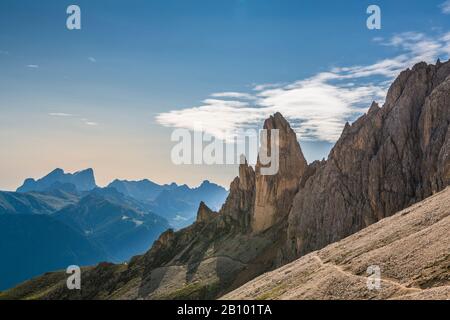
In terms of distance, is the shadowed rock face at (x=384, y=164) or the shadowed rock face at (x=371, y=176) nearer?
the shadowed rock face at (x=384, y=164)

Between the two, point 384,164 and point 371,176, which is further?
point 371,176

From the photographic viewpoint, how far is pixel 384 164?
5384 inches

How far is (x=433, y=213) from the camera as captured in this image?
7900 centimetres

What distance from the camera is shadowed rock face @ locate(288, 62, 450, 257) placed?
125m

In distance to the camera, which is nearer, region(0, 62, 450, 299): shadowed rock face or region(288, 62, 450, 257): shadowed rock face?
region(288, 62, 450, 257): shadowed rock face

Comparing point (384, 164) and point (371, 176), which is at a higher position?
point (384, 164)

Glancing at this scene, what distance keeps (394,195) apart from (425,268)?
252ft

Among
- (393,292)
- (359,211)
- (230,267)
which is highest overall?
(359,211)

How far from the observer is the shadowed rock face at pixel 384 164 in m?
125

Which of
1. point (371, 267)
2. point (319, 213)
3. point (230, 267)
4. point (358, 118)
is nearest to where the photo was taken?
point (371, 267)
